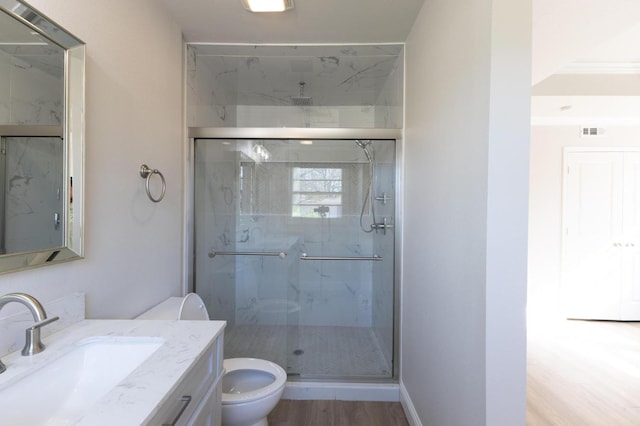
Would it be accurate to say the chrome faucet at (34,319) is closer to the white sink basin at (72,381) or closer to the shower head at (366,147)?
the white sink basin at (72,381)

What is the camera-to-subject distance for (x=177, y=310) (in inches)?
65.9

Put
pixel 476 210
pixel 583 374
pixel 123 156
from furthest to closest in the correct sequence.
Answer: pixel 583 374
pixel 123 156
pixel 476 210

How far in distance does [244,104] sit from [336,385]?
2557mm

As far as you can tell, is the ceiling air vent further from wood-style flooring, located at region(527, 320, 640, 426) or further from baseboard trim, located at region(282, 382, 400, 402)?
baseboard trim, located at region(282, 382, 400, 402)

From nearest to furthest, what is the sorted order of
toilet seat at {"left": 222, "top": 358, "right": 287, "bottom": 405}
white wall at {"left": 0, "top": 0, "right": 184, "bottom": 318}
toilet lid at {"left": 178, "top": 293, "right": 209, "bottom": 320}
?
white wall at {"left": 0, "top": 0, "right": 184, "bottom": 318}
toilet seat at {"left": 222, "top": 358, "right": 287, "bottom": 405}
toilet lid at {"left": 178, "top": 293, "right": 209, "bottom": 320}

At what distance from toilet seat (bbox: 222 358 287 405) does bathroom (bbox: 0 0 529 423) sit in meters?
0.61

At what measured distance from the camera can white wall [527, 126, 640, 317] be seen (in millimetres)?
3619

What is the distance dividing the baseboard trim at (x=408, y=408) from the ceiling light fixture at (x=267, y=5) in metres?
2.53

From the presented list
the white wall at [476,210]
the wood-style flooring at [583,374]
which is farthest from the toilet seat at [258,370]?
the wood-style flooring at [583,374]

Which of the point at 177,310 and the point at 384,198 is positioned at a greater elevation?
the point at 384,198

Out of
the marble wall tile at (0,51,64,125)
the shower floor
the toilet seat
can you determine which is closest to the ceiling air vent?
the shower floor

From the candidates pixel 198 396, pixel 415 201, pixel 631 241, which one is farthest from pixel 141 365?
pixel 631 241

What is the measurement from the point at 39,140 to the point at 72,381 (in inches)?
32.0

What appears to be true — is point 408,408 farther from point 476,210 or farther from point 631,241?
point 631,241
